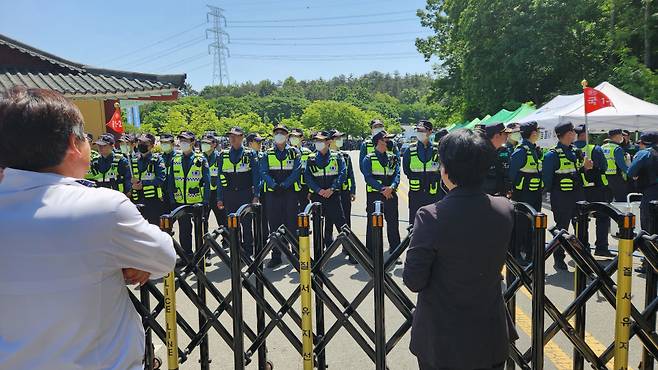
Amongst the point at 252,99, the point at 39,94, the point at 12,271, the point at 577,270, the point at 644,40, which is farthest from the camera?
the point at 252,99

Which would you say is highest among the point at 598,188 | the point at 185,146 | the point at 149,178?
the point at 185,146

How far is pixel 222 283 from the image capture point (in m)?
6.81

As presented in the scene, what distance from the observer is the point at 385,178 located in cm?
809

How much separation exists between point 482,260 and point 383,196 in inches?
223

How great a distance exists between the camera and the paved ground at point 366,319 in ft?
14.3

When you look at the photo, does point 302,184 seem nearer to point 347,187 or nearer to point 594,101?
point 347,187

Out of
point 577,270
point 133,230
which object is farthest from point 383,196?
point 133,230

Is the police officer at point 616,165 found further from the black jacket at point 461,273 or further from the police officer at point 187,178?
the black jacket at point 461,273

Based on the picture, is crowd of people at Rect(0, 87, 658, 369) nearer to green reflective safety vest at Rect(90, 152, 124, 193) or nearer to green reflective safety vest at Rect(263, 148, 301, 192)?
green reflective safety vest at Rect(263, 148, 301, 192)

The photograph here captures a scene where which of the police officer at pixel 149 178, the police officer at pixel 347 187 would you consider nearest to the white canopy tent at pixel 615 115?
the police officer at pixel 347 187

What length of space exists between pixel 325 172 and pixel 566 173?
373cm

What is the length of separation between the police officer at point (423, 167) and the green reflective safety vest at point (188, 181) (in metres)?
3.45

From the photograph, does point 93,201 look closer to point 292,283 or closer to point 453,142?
point 453,142

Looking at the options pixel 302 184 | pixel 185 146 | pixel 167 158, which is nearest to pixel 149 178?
pixel 167 158
